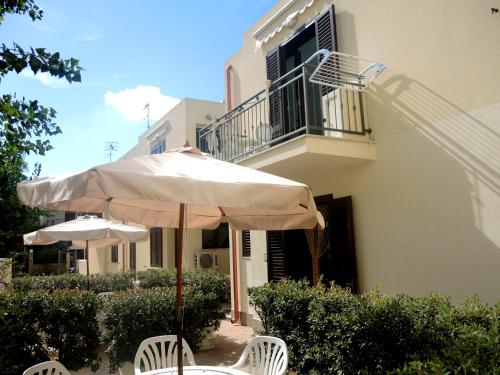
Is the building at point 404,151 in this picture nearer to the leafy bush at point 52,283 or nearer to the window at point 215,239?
the leafy bush at point 52,283

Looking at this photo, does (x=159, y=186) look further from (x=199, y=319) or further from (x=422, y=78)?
(x=199, y=319)

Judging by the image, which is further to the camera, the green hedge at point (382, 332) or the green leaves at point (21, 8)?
the green leaves at point (21, 8)

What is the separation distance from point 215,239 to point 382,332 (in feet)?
41.3

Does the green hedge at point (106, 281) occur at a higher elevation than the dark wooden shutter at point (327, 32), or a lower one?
lower

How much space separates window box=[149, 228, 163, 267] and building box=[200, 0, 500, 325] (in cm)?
931

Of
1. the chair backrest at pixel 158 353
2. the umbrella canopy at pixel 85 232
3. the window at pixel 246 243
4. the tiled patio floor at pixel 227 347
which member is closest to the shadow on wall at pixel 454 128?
the chair backrest at pixel 158 353

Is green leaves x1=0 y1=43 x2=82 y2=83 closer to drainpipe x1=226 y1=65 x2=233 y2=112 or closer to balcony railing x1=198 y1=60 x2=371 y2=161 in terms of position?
balcony railing x1=198 y1=60 x2=371 y2=161

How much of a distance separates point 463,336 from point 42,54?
3.89 m

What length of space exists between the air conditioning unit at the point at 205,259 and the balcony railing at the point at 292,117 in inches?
241

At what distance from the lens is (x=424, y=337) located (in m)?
3.54

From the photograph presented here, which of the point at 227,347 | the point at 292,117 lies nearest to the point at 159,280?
the point at 227,347

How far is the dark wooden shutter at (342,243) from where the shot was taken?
6.55m

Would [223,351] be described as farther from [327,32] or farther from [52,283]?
[52,283]

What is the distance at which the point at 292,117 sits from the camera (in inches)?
343
